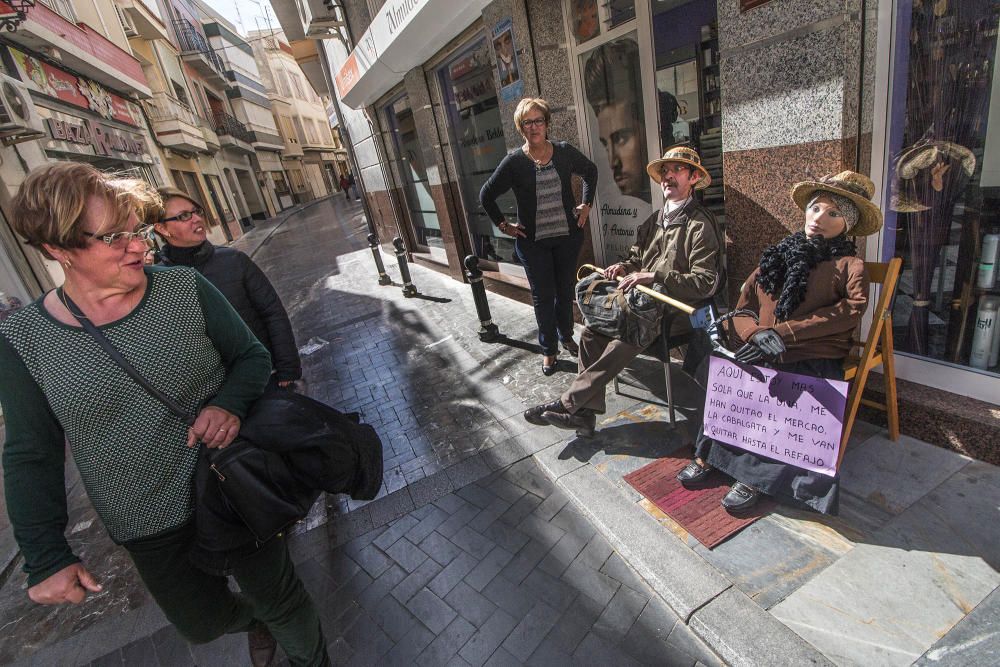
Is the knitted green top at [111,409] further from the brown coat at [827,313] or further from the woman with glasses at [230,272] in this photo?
the brown coat at [827,313]

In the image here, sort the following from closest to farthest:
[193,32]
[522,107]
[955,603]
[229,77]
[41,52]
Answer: [955,603], [522,107], [41,52], [193,32], [229,77]

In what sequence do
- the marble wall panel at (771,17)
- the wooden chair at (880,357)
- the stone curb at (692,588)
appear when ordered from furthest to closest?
the marble wall panel at (771,17) → the wooden chair at (880,357) → the stone curb at (692,588)

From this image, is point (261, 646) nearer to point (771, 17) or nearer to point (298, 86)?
point (771, 17)

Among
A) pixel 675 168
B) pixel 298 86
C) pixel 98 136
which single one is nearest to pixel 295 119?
pixel 298 86

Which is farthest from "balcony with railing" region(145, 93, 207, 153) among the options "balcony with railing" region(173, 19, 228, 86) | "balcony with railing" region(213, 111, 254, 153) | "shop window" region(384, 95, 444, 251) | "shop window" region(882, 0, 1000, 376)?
"shop window" region(882, 0, 1000, 376)

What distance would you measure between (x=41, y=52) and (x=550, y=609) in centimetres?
1547

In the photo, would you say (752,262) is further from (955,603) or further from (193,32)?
(193,32)

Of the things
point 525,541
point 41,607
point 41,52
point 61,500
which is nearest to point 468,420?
point 525,541

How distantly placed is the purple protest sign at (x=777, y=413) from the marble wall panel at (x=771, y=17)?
1.82m

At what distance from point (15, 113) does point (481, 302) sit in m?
8.46

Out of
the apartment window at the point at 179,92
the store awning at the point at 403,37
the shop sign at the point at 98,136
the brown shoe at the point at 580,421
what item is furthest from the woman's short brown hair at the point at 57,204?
the apartment window at the point at 179,92

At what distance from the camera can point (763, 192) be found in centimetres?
299

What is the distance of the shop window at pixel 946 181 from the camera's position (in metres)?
2.33

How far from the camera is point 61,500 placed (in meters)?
1.53
